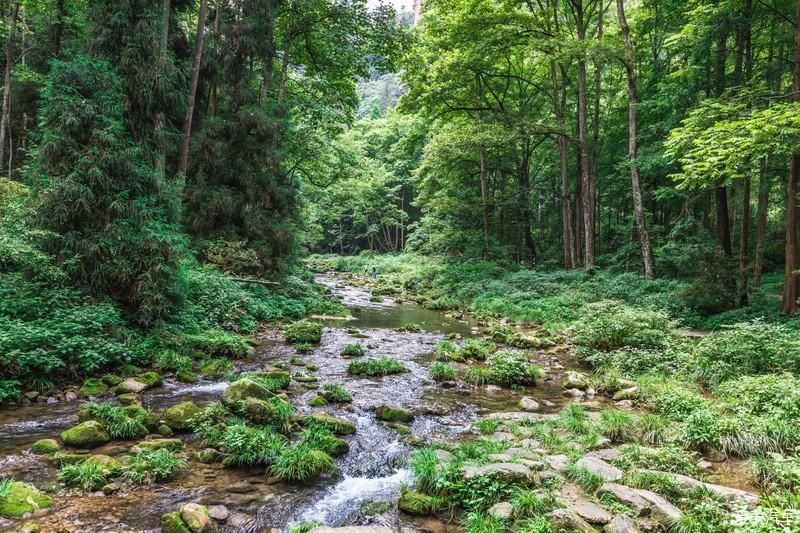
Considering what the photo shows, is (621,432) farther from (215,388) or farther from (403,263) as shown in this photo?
(403,263)

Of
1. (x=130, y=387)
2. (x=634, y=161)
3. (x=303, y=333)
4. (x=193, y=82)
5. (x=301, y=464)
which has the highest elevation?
(x=193, y=82)

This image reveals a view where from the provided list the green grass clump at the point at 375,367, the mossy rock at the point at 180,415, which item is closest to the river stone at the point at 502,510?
the mossy rock at the point at 180,415

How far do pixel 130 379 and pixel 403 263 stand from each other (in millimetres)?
31015

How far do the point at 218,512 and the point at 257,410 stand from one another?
2.13 metres

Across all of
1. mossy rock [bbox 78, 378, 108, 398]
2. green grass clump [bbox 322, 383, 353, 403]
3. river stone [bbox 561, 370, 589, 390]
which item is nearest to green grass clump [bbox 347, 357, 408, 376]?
green grass clump [bbox 322, 383, 353, 403]

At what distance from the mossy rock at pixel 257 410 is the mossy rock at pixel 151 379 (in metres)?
2.37

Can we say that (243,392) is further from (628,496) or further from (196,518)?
(628,496)

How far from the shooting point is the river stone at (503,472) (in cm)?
489

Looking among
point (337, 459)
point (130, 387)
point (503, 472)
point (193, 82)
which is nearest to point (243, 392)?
point (337, 459)

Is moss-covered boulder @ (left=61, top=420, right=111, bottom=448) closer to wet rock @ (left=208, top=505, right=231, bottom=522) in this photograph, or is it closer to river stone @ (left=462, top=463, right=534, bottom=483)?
wet rock @ (left=208, top=505, right=231, bottom=522)

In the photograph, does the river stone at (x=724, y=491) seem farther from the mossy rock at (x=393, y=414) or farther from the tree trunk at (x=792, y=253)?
the tree trunk at (x=792, y=253)

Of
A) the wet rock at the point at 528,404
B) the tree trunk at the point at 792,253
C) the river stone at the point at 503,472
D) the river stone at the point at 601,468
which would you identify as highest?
the tree trunk at the point at 792,253

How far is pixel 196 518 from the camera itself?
4125 mm

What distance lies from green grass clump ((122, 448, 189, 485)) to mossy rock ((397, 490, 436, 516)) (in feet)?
8.98
